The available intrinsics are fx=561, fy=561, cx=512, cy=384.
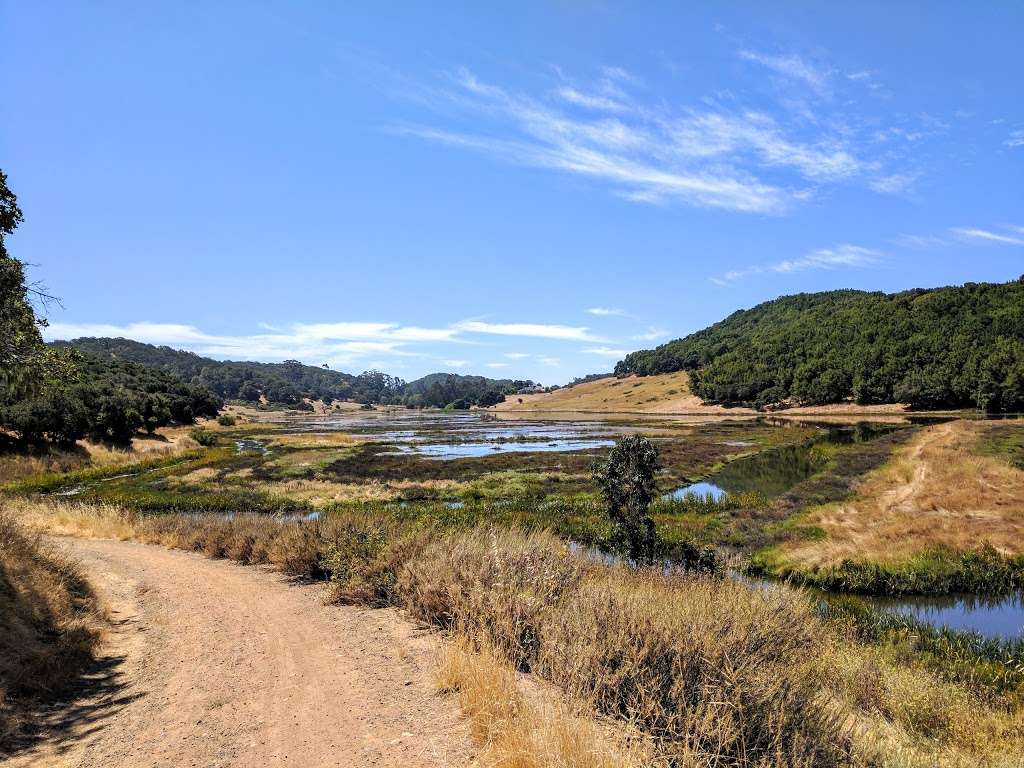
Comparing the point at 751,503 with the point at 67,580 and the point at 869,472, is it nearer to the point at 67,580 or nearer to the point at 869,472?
the point at 869,472

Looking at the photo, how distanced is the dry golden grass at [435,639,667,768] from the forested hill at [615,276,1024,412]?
110m

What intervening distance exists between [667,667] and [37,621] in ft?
34.0

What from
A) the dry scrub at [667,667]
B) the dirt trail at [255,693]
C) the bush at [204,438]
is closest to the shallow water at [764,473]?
the dry scrub at [667,667]

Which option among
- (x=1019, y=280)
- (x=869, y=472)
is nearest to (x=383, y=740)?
(x=869, y=472)

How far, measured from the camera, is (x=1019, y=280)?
439ft

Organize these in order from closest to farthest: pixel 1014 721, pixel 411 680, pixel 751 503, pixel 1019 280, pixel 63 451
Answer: pixel 411 680
pixel 1014 721
pixel 751 503
pixel 63 451
pixel 1019 280

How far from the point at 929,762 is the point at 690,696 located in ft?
8.60

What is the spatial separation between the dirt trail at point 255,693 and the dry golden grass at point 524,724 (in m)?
0.33

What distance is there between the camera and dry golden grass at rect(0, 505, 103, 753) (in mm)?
7492

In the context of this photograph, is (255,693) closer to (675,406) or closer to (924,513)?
(924,513)

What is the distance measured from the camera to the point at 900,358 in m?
115

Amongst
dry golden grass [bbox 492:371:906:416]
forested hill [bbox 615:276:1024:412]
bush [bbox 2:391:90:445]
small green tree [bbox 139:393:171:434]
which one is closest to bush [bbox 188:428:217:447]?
small green tree [bbox 139:393:171:434]

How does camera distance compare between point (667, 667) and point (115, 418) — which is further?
point (115, 418)

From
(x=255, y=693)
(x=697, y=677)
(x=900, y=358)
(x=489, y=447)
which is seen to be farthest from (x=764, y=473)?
(x=900, y=358)
